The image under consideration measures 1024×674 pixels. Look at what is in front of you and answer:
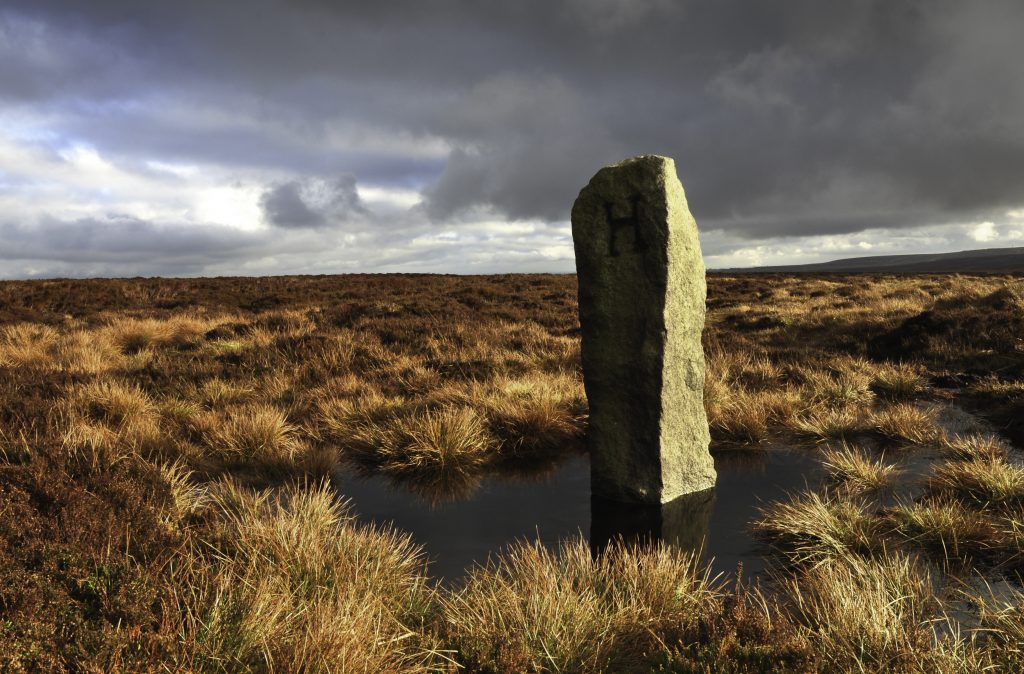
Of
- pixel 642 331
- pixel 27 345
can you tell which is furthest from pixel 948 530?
pixel 27 345

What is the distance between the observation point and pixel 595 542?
398 cm

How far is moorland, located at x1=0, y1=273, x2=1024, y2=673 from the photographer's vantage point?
2420mm

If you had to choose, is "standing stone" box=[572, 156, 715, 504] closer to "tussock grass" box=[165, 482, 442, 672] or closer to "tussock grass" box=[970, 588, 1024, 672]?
"tussock grass" box=[165, 482, 442, 672]

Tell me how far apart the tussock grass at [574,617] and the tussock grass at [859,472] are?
2.14 m

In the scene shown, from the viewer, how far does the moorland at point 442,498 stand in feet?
7.94

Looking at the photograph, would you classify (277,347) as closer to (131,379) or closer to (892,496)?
(131,379)

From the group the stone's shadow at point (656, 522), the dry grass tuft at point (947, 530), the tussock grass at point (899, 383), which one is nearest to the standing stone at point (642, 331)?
the stone's shadow at point (656, 522)

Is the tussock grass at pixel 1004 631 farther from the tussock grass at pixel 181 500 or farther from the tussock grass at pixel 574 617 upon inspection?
the tussock grass at pixel 181 500

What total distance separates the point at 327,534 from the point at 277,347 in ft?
23.5

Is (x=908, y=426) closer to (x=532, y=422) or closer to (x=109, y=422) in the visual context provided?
(x=532, y=422)

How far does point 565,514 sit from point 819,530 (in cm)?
162

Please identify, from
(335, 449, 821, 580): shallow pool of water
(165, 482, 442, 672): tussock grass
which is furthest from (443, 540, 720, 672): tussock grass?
(335, 449, 821, 580): shallow pool of water

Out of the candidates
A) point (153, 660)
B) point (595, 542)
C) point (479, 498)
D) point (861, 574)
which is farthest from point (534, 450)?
point (153, 660)

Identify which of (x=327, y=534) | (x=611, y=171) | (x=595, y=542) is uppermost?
(x=611, y=171)
